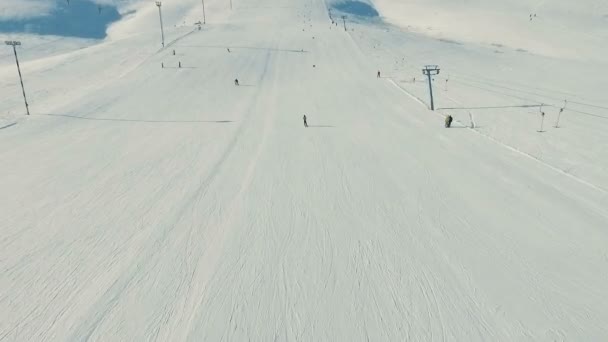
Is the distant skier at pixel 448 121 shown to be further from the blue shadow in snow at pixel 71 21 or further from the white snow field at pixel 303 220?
the blue shadow in snow at pixel 71 21

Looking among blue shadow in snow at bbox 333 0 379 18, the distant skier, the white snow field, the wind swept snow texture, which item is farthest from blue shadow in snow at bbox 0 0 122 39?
the distant skier

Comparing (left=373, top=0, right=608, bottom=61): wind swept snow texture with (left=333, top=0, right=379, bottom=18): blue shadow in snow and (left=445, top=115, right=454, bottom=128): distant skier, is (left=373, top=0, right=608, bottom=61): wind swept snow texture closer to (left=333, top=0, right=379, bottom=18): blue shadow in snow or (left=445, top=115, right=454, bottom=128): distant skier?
(left=333, top=0, right=379, bottom=18): blue shadow in snow

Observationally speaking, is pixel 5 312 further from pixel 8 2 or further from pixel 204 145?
pixel 8 2

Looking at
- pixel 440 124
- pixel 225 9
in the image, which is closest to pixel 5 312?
pixel 440 124

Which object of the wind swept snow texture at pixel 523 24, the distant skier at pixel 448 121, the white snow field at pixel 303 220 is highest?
the wind swept snow texture at pixel 523 24

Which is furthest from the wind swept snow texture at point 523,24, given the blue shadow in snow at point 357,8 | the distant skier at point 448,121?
the distant skier at point 448,121
